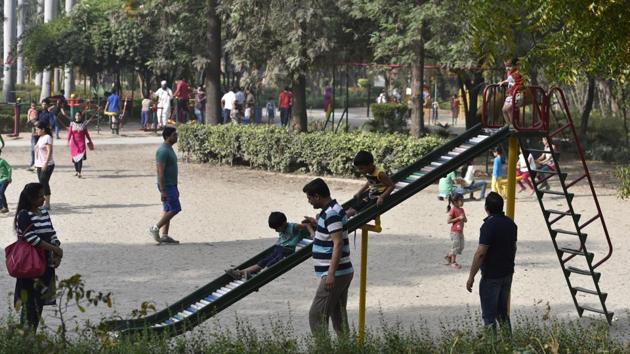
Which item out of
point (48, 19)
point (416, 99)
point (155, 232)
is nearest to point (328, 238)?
point (155, 232)

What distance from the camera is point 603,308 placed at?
1152 centimetres

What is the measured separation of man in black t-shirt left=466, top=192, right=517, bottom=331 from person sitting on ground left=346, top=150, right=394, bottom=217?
3.23 feet

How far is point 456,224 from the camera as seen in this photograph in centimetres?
1424

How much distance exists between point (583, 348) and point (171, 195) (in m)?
8.42

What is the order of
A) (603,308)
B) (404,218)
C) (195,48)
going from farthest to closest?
(195,48), (404,218), (603,308)

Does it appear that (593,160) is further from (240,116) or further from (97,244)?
(97,244)

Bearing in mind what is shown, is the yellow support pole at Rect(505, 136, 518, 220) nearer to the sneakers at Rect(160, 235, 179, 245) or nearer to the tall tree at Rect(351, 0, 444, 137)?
the sneakers at Rect(160, 235, 179, 245)

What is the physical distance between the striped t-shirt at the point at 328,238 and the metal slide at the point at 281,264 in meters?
0.74

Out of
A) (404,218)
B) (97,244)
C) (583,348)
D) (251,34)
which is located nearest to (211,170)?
(251,34)

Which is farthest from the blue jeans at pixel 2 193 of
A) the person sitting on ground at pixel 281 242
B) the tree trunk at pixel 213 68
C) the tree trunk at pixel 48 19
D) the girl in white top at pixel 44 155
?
the tree trunk at pixel 48 19

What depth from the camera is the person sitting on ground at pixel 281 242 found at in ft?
35.7

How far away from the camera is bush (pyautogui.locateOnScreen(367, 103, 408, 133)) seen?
34775 millimetres

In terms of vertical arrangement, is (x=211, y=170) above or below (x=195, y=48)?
below

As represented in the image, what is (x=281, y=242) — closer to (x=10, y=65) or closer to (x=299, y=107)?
(x=299, y=107)
